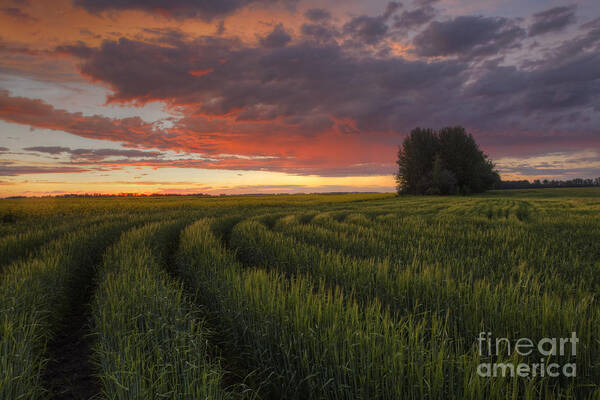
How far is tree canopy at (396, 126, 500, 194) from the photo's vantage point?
2670 inches

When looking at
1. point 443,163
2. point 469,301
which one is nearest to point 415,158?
point 443,163

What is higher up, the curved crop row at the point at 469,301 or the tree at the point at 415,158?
the tree at the point at 415,158

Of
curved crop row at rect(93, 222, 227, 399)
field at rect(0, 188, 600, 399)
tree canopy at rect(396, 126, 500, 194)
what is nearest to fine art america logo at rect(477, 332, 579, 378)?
field at rect(0, 188, 600, 399)

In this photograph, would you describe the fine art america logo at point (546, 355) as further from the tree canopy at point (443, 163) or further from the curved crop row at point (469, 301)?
the tree canopy at point (443, 163)

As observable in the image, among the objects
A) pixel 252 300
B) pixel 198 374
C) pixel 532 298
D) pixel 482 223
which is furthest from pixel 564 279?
pixel 482 223

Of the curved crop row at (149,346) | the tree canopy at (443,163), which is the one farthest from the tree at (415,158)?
the curved crop row at (149,346)

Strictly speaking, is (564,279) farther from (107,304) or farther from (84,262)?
(84,262)

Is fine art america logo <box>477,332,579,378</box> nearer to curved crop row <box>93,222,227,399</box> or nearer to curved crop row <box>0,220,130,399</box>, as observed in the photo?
curved crop row <box>93,222,227,399</box>

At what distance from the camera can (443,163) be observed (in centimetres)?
7000

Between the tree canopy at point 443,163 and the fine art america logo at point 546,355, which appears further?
the tree canopy at point 443,163

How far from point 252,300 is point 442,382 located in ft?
8.56

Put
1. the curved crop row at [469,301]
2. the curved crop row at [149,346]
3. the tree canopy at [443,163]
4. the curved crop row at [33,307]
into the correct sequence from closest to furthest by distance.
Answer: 1. the curved crop row at [149,346]
2. the curved crop row at [33,307]
3. the curved crop row at [469,301]
4. the tree canopy at [443,163]

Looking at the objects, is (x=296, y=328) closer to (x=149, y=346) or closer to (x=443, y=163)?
(x=149, y=346)

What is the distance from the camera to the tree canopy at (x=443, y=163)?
6781 cm
